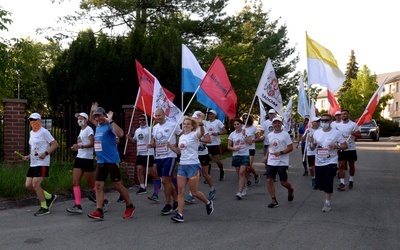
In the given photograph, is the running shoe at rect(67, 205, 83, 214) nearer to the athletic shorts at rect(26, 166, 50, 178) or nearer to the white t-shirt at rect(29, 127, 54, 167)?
the athletic shorts at rect(26, 166, 50, 178)

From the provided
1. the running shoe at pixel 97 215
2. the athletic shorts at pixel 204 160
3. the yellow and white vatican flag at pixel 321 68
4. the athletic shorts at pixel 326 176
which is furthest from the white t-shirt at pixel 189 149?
the yellow and white vatican flag at pixel 321 68

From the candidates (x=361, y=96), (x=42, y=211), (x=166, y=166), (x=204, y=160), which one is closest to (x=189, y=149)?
(x=166, y=166)

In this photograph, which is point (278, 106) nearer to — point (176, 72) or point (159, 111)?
point (159, 111)

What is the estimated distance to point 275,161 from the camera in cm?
938

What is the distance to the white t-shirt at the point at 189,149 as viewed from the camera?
8094 millimetres

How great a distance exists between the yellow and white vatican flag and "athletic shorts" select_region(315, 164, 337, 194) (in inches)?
150

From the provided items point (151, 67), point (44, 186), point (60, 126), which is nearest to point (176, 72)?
point (151, 67)

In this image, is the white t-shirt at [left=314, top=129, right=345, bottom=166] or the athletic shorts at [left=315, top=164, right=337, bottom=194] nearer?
the athletic shorts at [left=315, top=164, right=337, bottom=194]

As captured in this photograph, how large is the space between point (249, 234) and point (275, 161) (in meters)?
2.62

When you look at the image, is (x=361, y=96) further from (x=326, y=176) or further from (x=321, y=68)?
(x=326, y=176)

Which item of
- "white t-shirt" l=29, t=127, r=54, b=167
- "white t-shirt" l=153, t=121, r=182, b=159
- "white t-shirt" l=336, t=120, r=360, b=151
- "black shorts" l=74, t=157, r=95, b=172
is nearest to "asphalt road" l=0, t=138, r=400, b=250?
"black shorts" l=74, t=157, r=95, b=172

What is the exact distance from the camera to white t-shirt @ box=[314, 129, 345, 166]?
29.8 feet

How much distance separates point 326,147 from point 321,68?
13.3 ft

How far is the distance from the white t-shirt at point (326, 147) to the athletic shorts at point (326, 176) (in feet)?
0.27
